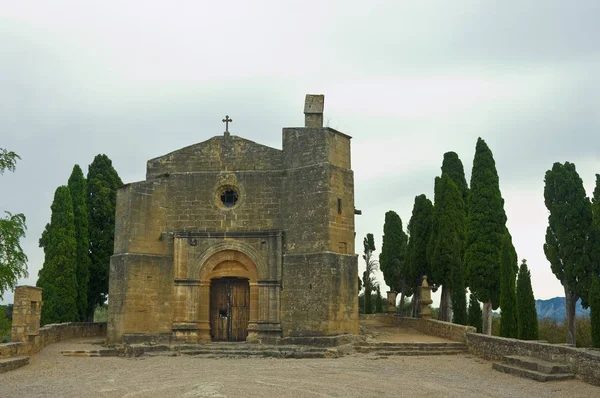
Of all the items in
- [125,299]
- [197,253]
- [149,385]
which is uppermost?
[197,253]

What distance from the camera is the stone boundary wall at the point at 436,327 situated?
19.5 metres

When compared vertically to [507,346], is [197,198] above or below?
above

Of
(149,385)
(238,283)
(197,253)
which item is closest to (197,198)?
(197,253)

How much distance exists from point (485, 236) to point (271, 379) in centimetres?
1271

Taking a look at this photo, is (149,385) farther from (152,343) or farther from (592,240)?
(592,240)

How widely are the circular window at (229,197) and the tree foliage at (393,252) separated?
18.2 metres

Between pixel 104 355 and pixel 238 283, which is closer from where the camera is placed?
pixel 104 355

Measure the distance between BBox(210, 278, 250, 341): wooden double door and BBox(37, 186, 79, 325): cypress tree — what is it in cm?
813

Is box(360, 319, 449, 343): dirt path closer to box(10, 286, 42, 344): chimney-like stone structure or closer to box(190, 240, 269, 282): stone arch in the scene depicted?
box(190, 240, 269, 282): stone arch

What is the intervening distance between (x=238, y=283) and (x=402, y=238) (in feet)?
64.2

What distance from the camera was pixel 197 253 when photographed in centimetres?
2061

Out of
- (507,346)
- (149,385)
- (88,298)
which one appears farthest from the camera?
(88,298)

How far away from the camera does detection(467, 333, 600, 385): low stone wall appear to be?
494 inches

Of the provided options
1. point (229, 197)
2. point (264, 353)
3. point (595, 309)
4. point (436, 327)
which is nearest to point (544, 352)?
point (595, 309)
